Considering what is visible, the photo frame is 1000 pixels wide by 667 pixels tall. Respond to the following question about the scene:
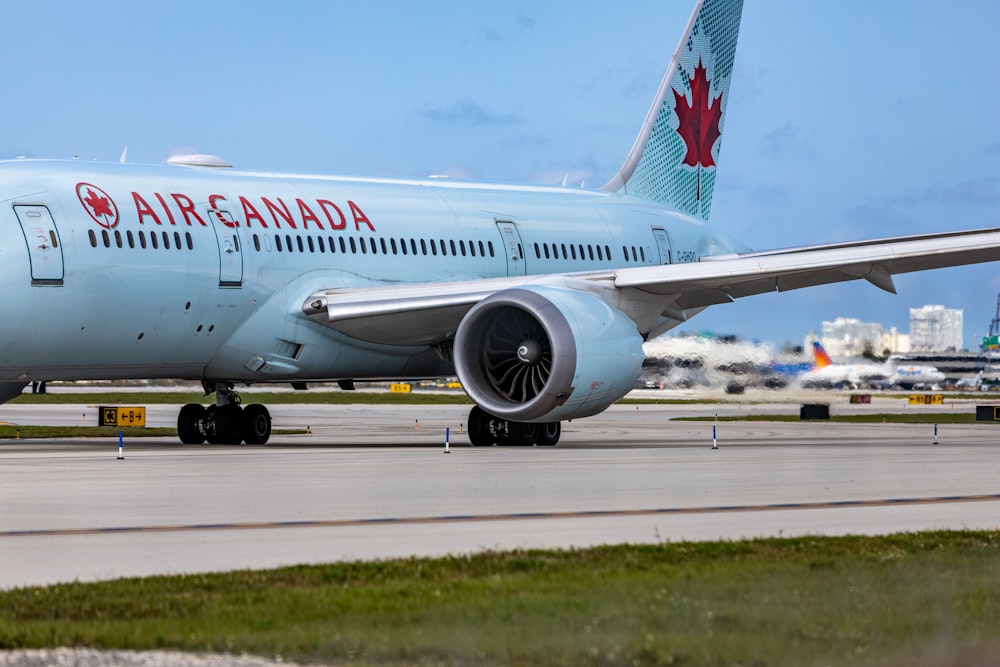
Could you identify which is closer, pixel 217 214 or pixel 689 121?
pixel 217 214

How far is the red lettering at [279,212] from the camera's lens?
2481 cm

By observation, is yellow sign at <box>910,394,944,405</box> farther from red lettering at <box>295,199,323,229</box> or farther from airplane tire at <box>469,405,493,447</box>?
red lettering at <box>295,199,323,229</box>

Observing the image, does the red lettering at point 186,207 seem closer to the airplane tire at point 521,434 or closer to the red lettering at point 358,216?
the red lettering at point 358,216

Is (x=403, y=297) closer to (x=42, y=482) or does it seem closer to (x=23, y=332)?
(x=23, y=332)

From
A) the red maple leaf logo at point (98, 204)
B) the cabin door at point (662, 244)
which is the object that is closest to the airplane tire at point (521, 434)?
the red maple leaf logo at point (98, 204)

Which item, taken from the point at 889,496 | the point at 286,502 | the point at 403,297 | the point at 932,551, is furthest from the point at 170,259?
the point at 932,551

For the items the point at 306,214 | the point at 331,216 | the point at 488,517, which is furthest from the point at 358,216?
the point at 488,517

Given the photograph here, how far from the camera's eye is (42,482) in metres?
16.7

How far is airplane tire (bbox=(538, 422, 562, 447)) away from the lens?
83.9 ft

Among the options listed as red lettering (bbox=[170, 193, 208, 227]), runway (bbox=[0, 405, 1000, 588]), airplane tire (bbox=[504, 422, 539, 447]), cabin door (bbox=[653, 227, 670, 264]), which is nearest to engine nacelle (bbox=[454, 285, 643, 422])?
runway (bbox=[0, 405, 1000, 588])

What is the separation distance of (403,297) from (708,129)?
1243cm

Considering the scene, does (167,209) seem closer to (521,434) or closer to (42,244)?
(42,244)

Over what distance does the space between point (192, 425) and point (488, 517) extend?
47.7 feet

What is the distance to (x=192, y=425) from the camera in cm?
2683
